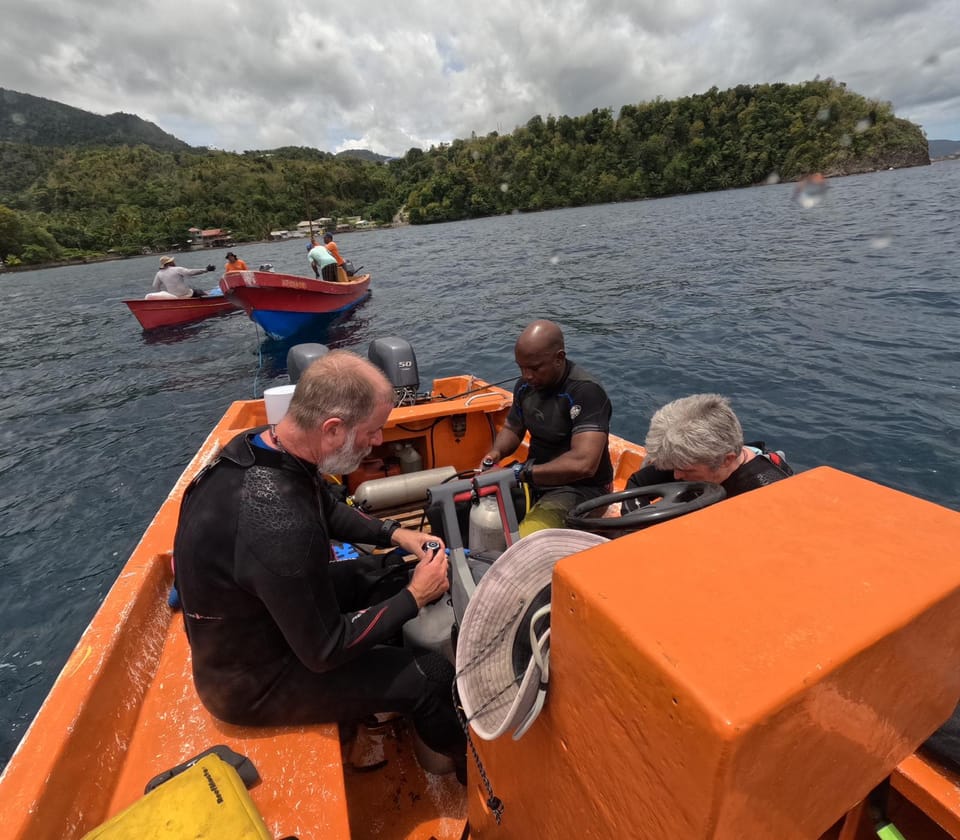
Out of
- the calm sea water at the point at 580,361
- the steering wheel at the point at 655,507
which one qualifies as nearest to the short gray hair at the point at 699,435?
the steering wheel at the point at 655,507

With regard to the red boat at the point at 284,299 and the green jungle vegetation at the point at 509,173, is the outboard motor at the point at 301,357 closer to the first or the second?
the red boat at the point at 284,299

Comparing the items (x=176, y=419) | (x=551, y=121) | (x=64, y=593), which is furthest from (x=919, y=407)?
(x=551, y=121)

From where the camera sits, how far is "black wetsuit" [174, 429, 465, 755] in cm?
158

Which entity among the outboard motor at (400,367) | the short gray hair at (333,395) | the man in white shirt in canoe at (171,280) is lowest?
the man in white shirt in canoe at (171,280)

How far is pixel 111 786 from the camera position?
1778 mm

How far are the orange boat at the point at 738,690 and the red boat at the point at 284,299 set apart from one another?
11972 mm

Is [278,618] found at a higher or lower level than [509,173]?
lower

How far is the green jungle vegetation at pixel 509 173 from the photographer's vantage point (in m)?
69.2

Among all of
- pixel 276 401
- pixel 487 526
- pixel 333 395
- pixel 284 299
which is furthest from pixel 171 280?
pixel 333 395

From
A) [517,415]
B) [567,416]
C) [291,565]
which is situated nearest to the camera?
[291,565]

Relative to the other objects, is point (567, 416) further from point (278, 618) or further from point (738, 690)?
point (738, 690)

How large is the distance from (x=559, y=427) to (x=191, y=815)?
8.62ft

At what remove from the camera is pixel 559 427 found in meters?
3.38

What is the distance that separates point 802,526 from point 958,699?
61cm
